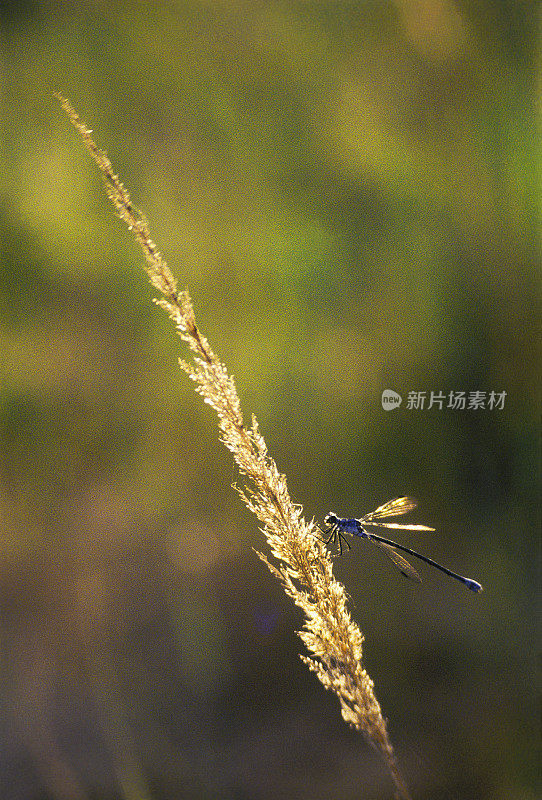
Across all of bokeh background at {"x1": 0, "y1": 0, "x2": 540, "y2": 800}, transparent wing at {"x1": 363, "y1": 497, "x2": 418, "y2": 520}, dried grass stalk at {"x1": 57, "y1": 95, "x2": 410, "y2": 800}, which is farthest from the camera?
bokeh background at {"x1": 0, "y1": 0, "x2": 540, "y2": 800}

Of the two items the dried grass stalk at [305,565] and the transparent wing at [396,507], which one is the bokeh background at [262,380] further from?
the dried grass stalk at [305,565]

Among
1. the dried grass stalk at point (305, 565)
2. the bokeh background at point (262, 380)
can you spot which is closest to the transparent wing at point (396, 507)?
the dried grass stalk at point (305, 565)

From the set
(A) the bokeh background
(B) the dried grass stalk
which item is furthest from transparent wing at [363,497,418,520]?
(A) the bokeh background

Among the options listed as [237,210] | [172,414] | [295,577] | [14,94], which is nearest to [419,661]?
[172,414]

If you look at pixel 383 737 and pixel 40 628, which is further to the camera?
pixel 40 628

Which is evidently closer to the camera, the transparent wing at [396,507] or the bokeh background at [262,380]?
the transparent wing at [396,507]

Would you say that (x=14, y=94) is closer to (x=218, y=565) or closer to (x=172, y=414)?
(x=172, y=414)

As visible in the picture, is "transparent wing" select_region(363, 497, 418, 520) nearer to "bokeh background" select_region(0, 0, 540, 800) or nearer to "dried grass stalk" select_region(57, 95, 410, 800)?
"dried grass stalk" select_region(57, 95, 410, 800)

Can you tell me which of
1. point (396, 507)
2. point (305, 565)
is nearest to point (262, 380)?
point (396, 507)

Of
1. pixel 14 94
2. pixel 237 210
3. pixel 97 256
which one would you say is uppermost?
pixel 14 94
